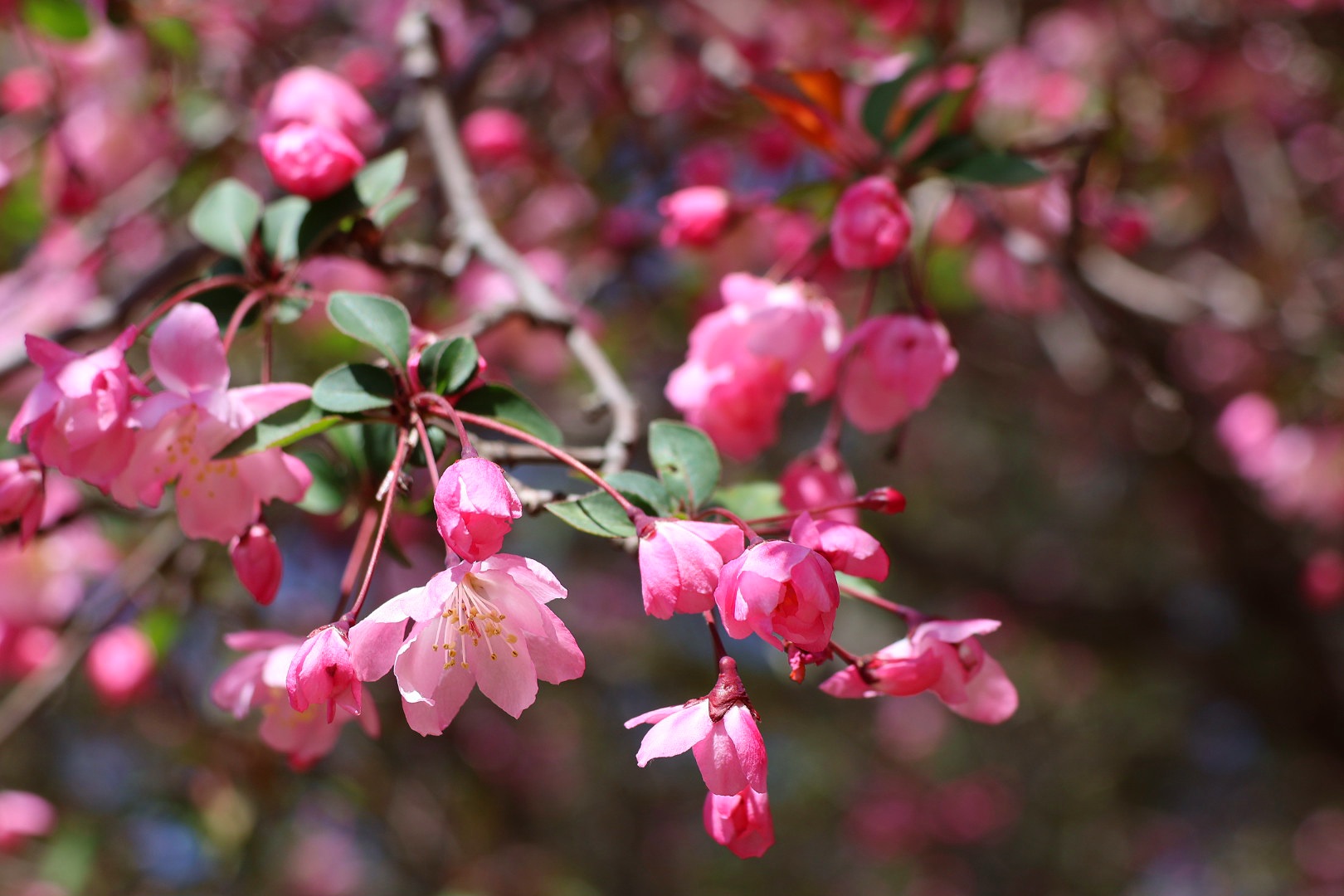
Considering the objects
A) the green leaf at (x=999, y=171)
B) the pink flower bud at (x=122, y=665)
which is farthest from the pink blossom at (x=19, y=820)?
the green leaf at (x=999, y=171)

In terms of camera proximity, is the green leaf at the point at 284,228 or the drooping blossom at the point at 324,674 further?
the green leaf at the point at 284,228

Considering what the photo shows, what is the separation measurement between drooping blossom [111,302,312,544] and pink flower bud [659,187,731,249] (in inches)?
19.9

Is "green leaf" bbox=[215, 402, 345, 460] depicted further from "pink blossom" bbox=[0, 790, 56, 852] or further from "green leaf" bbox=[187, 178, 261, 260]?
"pink blossom" bbox=[0, 790, 56, 852]

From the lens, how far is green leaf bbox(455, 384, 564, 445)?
765 mm

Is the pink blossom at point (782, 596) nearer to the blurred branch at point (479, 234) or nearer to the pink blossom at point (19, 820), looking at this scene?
the blurred branch at point (479, 234)

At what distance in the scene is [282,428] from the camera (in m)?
0.71

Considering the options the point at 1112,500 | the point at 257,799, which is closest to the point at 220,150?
the point at 257,799

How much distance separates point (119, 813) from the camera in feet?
7.30

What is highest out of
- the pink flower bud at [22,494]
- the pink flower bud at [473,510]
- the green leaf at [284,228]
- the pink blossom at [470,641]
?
the green leaf at [284,228]

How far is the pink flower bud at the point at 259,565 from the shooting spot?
0.74 meters

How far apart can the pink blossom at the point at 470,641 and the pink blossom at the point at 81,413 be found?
0.25m

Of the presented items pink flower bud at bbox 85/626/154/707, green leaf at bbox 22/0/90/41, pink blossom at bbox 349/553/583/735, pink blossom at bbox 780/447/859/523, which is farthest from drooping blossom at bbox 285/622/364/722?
green leaf at bbox 22/0/90/41

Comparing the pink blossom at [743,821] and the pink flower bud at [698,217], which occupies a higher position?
the pink flower bud at [698,217]

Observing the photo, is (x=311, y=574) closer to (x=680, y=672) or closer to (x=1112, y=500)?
(x=680, y=672)
